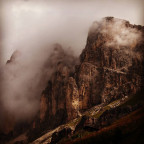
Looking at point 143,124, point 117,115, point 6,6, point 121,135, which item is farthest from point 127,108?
point 6,6

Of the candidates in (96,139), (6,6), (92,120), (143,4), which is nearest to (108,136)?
(96,139)

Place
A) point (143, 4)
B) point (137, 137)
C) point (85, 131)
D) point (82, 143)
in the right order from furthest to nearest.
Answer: point (85, 131)
point (82, 143)
point (143, 4)
point (137, 137)

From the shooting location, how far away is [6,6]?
283 feet

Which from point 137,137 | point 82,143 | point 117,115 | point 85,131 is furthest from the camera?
point 117,115

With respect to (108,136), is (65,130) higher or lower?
lower

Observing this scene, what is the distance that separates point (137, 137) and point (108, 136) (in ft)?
69.2

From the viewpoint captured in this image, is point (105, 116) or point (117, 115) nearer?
point (117, 115)

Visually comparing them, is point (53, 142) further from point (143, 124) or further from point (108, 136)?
point (143, 124)

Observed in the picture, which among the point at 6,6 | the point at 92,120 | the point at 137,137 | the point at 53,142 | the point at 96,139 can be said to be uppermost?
the point at 6,6

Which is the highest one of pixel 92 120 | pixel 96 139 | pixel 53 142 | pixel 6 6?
pixel 6 6

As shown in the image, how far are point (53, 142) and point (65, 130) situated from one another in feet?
36.6

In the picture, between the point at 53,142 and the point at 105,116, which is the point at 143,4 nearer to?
the point at 105,116

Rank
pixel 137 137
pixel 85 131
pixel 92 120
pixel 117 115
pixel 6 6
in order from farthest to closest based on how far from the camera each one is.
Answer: pixel 92 120, pixel 117 115, pixel 85 131, pixel 6 6, pixel 137 137

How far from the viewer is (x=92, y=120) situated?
7249 inches
